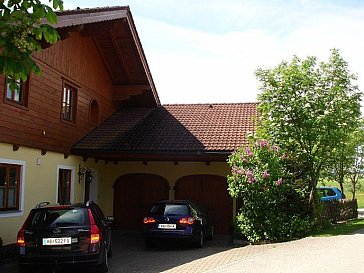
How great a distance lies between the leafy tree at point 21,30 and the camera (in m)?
5.12

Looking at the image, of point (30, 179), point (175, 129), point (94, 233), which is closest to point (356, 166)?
point (175, 129)

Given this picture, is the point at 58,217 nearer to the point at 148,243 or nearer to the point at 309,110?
the point at 148,243

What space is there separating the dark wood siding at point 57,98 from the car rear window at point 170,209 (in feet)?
12.8

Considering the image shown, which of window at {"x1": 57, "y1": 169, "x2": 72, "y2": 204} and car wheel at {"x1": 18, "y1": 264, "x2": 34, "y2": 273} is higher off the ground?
window at {"x1": 57, "y1": 169, "x2": 72, "y2": 204}

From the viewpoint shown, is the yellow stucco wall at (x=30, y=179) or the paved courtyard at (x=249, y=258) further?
the yellow stucco wall at (x=30, y=179)

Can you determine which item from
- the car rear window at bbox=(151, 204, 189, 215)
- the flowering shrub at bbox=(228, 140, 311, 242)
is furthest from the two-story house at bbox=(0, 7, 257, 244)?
the car rear window at bbox=(151, 204, 189, 215)

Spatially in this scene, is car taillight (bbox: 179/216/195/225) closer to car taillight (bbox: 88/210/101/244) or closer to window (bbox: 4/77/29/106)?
car taillight (bbox: 88/210/101/244)

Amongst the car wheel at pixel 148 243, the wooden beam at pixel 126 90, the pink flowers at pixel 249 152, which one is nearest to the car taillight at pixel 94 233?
the car wheel at pixel 148 243

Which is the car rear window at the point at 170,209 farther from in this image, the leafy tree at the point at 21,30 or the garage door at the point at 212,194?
the leafy tree at the point at 21,30

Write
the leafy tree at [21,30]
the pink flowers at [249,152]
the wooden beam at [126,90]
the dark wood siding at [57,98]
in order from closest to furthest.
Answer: the leafy tree at [21,30] < the dark wood siding at [57,98] < the pink flowers at [249,152] < the wooden beam at [126,90]

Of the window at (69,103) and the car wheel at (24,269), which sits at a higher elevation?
the window at (69,103)

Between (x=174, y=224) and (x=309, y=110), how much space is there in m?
5.86

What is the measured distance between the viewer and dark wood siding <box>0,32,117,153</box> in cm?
1259

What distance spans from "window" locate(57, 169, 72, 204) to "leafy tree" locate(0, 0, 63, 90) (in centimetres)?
1047
